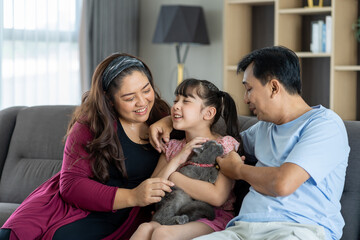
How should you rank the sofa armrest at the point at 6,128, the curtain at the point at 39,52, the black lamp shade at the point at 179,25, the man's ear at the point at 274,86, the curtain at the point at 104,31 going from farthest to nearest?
the curtain at the point at 104,31 < the black lamp shade at the point at 179,25 < the curtain at the point at 39,52 < the sofa armrest at the point at 6,128 < the man's ear at the point at 274,86

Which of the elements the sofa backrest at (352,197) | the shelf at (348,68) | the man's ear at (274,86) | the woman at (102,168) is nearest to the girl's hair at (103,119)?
the woman at (102,168)

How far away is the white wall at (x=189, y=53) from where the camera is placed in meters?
4.97

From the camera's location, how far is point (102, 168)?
2102 millimetres

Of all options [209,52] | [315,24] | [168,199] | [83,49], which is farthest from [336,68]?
[168,199]

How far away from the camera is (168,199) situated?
196 cm

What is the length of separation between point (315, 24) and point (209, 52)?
3.81ft

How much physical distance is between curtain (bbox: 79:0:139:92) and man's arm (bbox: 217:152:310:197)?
296cm

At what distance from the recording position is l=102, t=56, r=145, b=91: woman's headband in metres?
2.13

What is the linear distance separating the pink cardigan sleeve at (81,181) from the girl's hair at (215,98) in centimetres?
42

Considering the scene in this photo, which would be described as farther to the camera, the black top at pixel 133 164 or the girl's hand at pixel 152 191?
the black top at pixel 133 164

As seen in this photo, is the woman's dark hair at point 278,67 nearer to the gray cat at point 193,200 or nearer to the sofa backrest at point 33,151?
the gray cat at point 193,200

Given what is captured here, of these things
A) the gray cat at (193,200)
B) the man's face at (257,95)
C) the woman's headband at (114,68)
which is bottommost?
the gray cat at (193,200)

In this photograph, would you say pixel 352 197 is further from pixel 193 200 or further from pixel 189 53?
pixel 189 53

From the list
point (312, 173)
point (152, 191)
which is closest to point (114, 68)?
point (152, 191)
